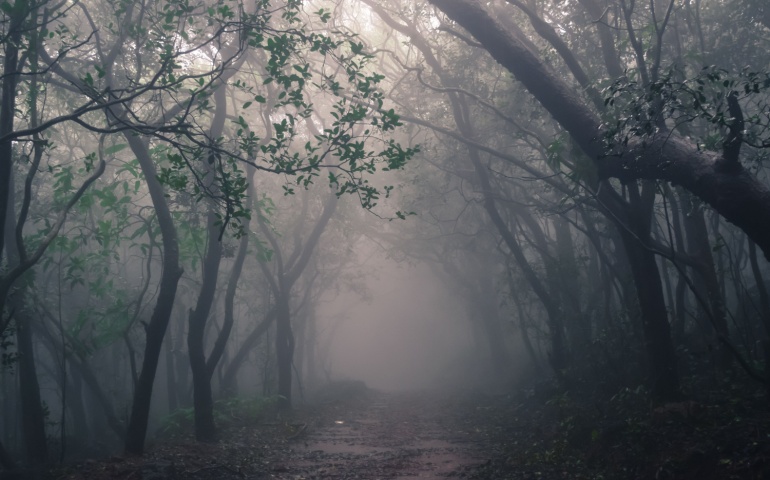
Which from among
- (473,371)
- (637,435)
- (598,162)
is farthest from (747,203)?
(473,371)

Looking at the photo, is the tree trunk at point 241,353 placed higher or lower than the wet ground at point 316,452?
higher

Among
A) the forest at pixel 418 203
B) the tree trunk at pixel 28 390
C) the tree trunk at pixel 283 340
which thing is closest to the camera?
the forest at pixel 418 203

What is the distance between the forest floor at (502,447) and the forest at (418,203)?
0.06 m

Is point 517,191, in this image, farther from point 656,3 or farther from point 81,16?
point 81,16

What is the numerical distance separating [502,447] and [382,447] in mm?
2486

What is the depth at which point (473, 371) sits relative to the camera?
34594 millimetres

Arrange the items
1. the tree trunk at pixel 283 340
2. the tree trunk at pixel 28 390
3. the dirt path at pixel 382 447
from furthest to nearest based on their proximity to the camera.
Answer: the tree trunk at pixel 283 340 < the tree trunk at pixel 28 390 < the dirt path at pixel 382 447

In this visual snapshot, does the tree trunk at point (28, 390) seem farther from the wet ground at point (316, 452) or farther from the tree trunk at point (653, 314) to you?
the tree trunk at point (653, 314)

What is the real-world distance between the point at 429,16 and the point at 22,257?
10.4 m

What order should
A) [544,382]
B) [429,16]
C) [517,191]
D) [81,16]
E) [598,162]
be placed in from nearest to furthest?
1. [598,162]
2. [429,16]
3. [81,16]
4. [544,382]
5. [517,191]

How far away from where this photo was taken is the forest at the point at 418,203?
259 inches

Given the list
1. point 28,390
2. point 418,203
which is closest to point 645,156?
point 28,390

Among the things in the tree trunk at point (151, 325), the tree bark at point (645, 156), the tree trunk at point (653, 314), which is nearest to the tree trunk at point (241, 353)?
the tree trunk at point (151, 325)

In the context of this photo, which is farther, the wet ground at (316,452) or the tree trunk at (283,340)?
the tree trunk at (283,340)
